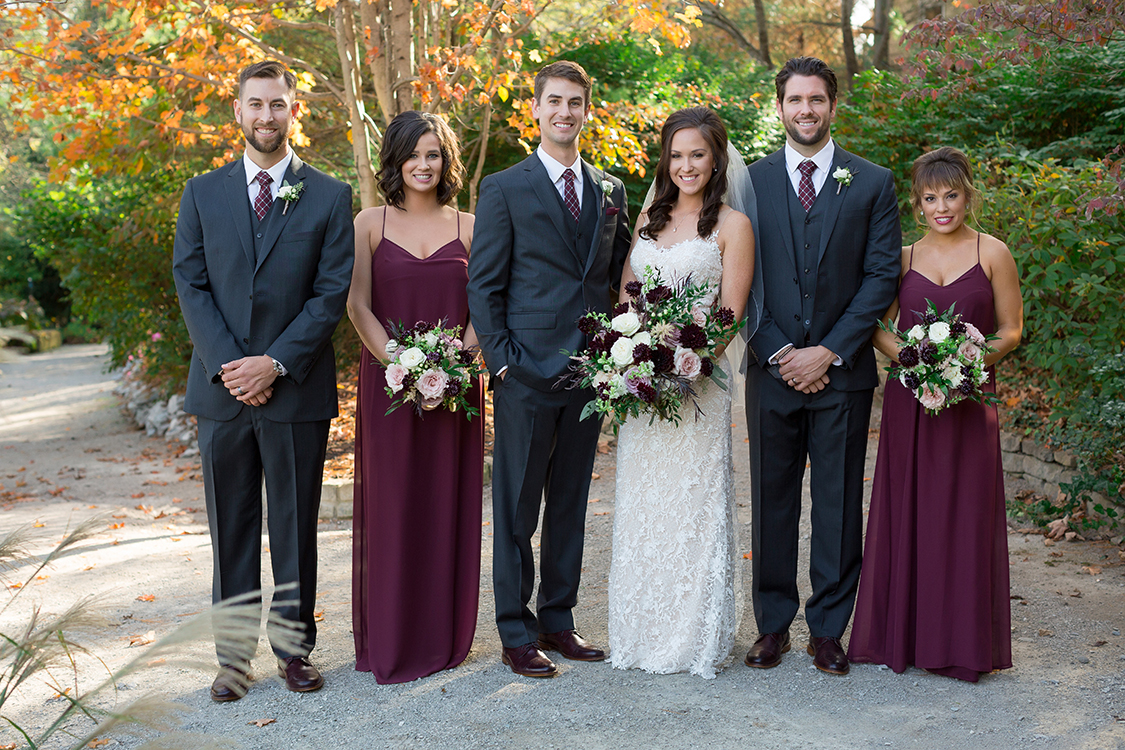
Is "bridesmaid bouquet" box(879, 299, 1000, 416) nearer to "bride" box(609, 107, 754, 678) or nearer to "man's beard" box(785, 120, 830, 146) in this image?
"bride" box(609, 107, 754, 678)

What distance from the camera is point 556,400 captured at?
4.02 metres

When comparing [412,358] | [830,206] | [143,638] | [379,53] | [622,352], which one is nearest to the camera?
[622,352]

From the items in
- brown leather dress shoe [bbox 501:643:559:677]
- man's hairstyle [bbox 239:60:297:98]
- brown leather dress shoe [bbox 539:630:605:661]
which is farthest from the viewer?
brown leather dress shoe [bbox 539:630:605:661]

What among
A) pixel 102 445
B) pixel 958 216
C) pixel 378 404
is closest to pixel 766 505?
pixel 958 216

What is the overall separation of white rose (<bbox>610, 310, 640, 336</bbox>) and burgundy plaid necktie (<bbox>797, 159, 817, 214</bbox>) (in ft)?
3.20

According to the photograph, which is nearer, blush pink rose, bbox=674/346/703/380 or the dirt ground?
the dirt ground

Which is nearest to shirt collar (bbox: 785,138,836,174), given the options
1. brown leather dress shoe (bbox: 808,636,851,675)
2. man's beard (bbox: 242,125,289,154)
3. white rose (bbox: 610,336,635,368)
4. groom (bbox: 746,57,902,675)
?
groom (bbox: 746,57,902,675)

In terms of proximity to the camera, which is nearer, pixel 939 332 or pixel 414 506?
pixel 939 332

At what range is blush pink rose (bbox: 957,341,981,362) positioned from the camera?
3727 mm

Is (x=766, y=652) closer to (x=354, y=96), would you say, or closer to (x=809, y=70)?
(x=809, y=70)

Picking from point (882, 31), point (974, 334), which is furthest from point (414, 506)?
point (882, 31)

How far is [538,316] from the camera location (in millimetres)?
3975

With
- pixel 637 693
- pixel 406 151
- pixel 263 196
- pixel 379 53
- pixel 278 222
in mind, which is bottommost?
pixel 637 693

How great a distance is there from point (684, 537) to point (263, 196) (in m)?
2.28
